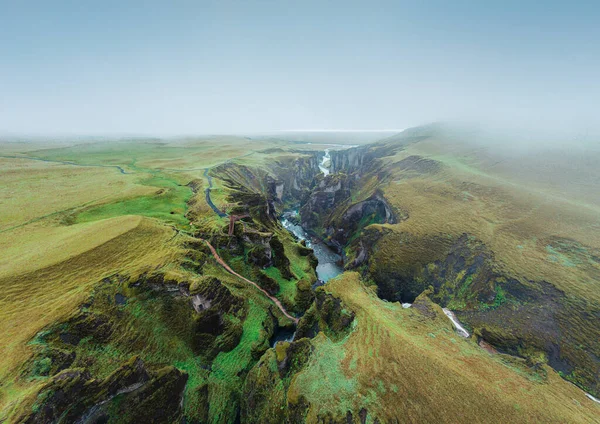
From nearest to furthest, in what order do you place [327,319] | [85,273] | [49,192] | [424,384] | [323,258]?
[424,384]
[85,273]
[327,319]
[49,192]
[323,258]

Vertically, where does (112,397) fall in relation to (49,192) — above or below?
below

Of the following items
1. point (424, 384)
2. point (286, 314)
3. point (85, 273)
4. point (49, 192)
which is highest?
→ point (49, 192)

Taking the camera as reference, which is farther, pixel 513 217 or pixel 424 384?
pixel 513 217

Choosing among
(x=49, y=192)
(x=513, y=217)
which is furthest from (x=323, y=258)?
(x=49, y=192)

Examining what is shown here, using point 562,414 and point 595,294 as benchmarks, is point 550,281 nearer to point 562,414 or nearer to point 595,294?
point 595,294

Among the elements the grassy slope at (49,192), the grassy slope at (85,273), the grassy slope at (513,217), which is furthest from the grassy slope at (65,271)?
the grassy slope at (513,217)

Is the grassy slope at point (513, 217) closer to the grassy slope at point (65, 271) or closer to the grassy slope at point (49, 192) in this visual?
the grassy slope at point (65, 271)

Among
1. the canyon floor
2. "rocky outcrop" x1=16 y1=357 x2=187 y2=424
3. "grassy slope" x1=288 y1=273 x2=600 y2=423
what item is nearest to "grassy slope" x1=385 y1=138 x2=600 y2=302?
the canyon floor

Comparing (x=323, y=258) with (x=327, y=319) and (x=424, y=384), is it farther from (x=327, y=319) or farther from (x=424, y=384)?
(x=424, y=384)
